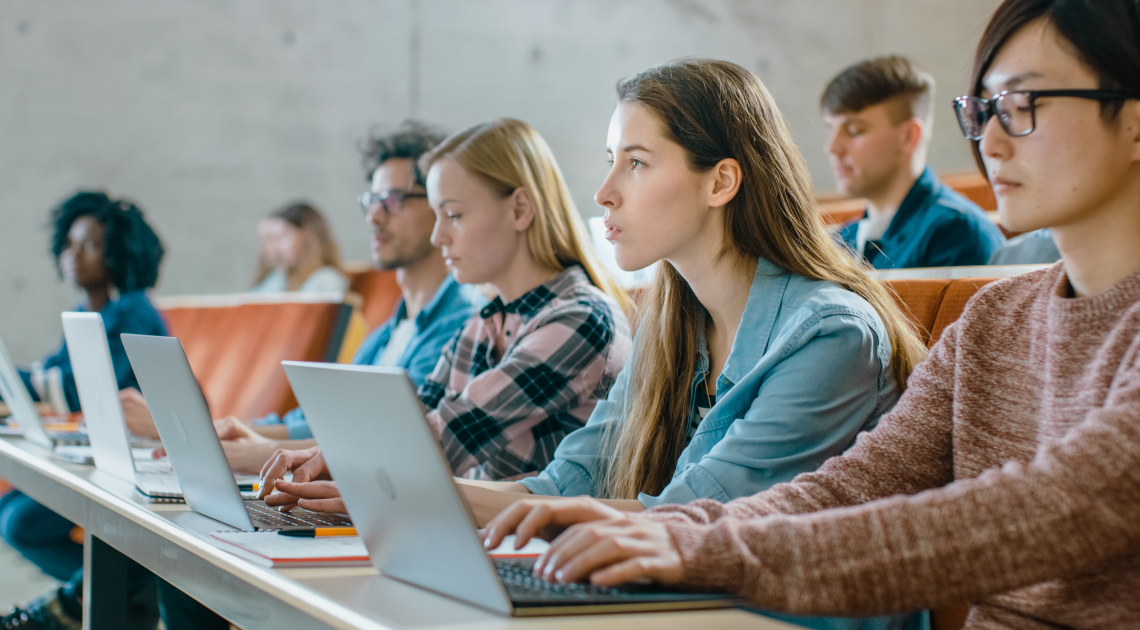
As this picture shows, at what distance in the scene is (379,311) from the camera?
416 centimetres

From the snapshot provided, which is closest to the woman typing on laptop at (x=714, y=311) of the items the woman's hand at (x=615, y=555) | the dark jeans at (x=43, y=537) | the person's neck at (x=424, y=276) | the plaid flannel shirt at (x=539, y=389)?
the plaid flannel shirt at (x=539, y=389)

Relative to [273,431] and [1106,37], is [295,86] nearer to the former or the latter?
[273,431]

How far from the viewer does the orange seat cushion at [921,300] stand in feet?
4.09

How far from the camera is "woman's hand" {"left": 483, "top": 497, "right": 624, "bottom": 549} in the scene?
75cm

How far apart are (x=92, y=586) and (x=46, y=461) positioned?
0.30m

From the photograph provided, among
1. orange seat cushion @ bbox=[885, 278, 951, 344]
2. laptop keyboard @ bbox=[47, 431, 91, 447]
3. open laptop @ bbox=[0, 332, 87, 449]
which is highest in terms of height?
orange seat cushion @ bbox=[885, 278, 951, 344]

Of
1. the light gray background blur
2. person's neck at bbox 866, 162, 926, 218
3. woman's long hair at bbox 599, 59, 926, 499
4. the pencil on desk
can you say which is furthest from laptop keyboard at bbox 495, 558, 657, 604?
the light gray background blur

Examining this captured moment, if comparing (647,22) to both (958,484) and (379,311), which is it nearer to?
(379,311)

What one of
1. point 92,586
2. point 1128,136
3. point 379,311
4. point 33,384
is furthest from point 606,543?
point 379,311

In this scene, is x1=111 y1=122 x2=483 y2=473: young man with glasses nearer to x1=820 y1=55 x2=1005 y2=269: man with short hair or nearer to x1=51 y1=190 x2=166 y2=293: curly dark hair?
x1=51 y1=190 x2=166 y2=293: curly dark hair

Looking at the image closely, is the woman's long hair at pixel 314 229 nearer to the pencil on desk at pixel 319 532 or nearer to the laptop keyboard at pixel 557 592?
the pencil on desk at pixel 319 532

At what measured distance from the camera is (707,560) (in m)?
0.67

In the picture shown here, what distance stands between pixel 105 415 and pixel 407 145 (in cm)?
110

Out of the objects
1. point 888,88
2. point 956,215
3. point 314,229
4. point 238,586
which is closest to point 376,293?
point 314,229
